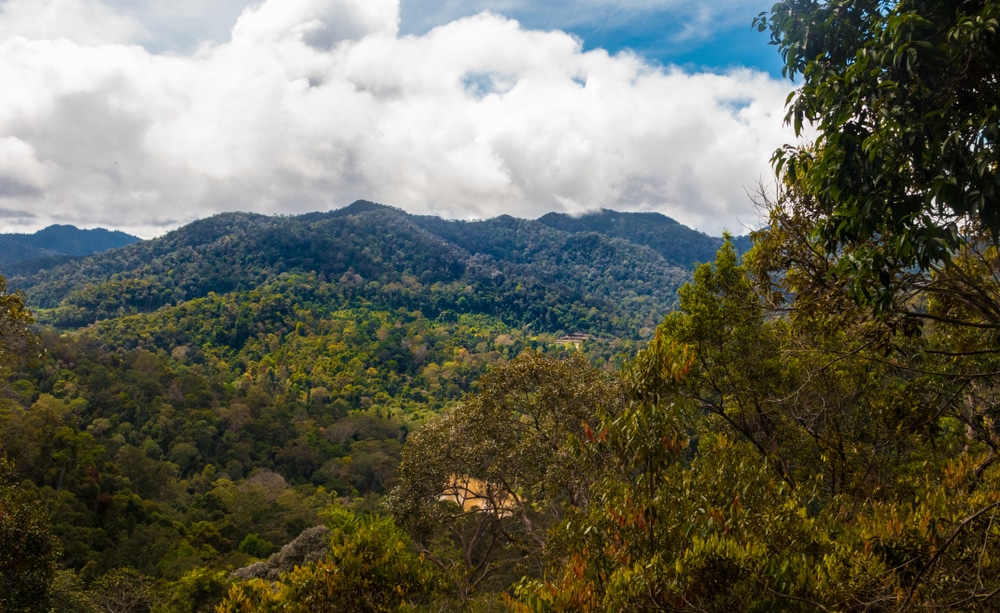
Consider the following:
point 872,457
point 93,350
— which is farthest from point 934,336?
point 93,350

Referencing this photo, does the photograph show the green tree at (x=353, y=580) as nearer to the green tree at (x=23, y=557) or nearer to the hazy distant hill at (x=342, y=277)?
the green tree at (x=23, y=557)

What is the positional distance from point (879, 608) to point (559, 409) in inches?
293

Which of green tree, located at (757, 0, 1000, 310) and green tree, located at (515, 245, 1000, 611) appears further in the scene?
green tree, located at (515, 245, 1000, 611)

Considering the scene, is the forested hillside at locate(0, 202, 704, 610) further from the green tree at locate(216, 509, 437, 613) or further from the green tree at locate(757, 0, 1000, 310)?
the green tree at locate(757, 0, 1000, 310)

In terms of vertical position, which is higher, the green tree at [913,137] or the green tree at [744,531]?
the green tree at [913,137]

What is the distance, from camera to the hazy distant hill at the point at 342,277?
322 ft

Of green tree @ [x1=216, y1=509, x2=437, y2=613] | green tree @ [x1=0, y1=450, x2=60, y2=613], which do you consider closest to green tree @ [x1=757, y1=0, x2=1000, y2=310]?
green tree @ [x1=216, y1=509, x2=437, y2=613]

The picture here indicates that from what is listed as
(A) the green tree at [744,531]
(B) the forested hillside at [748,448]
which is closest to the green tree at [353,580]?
(B) the forested hillside at [748,448]

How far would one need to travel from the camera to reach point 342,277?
11806cm

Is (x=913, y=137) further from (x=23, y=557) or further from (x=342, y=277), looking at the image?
(x=342, y=277)

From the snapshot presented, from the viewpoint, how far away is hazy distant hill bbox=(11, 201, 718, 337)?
98.1 meters

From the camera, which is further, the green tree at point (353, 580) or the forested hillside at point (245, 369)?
the forested hillside at point (245, 369)

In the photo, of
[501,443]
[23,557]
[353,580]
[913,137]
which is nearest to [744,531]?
[913,137]

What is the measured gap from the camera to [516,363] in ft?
36.3
